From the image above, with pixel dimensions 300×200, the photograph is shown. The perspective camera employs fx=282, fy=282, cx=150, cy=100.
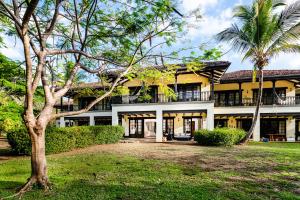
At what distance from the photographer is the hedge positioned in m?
14.0

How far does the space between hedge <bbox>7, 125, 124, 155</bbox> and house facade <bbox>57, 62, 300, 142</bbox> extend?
15.8 ft

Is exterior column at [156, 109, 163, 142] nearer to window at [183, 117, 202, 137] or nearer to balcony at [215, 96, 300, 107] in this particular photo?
window at [183, 117, 202, 137]

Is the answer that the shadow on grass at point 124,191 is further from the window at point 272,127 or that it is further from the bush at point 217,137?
the window at point 272,127

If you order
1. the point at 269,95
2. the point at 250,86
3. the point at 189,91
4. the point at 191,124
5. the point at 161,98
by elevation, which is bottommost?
the point at 191,124

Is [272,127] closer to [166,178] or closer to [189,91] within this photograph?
[189,91]

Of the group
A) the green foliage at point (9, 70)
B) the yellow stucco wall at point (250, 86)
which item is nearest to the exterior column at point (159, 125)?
the yellow stucco wall at point (250, 86)

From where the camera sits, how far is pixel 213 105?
23.1 m

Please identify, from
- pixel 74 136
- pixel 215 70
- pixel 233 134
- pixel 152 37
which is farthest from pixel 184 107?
pixel 152 37

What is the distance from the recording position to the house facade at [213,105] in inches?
950

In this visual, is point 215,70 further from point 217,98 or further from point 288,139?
point 288,139

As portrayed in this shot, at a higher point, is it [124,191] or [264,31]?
[264,31]

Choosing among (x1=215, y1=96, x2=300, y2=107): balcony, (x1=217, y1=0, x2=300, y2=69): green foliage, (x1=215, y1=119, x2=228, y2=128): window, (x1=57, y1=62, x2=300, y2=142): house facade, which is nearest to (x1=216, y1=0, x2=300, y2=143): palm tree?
(x1=217, y1=0, x2=300, y2=69): green foliage

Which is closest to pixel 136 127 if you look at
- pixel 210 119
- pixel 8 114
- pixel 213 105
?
pixel 210 119

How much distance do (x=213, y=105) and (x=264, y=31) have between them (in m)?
7.42
